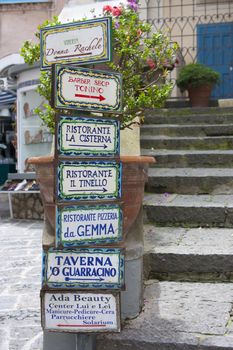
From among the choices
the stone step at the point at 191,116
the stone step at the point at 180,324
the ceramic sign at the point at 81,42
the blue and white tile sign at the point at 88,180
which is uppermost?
the ceramic sign at the point at 81,42

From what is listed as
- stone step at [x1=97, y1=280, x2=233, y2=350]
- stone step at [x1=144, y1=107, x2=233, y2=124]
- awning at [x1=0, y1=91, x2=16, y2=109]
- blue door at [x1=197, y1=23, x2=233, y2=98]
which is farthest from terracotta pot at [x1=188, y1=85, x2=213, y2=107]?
stone step at [x1=97, y1=280, x2=233, y2=350]

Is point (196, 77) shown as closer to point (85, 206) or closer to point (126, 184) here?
point (126, 184)

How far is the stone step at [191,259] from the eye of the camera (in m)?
3.80

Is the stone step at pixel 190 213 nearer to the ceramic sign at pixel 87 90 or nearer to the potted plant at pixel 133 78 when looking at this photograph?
the potted plant at pixel 133 78

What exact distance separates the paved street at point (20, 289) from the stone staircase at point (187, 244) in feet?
2.43

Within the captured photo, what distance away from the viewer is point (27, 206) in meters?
9.14

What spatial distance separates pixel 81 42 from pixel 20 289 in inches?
98.7

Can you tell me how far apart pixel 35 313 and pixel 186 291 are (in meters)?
1.19

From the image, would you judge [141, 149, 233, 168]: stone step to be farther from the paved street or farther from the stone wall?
the stone wall

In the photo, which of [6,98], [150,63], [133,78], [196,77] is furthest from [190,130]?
[6,98]

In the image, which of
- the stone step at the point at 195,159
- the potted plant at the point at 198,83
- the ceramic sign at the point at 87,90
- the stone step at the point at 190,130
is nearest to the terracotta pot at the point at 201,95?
the potted plant at the point at 198,83

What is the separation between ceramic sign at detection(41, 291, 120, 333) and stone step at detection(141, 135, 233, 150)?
431 cm

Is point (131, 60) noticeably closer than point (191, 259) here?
No

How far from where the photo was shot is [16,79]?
10.6 meters
